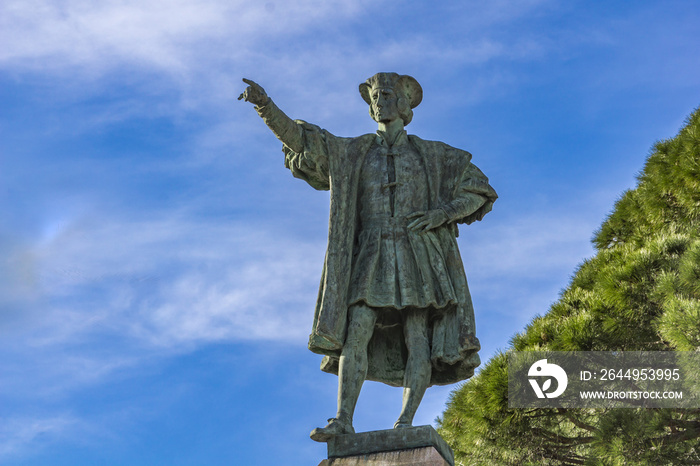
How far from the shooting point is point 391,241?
7176 mm

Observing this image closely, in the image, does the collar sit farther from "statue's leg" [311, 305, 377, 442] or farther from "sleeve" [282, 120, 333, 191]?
"statue's leg" [311, 305, 377, 442]

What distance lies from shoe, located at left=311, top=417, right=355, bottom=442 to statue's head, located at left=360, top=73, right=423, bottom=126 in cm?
256

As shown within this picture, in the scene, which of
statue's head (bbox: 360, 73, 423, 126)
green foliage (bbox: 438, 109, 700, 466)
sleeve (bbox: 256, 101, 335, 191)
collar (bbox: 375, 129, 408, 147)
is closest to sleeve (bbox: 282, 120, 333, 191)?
sleeve (bbox: 256, 101, 335, 191)

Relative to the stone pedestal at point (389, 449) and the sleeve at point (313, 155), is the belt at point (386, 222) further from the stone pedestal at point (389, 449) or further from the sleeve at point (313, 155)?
the stone pedestal at point (389, 449)

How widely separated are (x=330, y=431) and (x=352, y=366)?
61 cm

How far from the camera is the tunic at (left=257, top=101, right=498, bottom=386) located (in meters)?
6.93

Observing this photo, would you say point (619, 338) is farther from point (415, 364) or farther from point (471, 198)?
point (415, 364)

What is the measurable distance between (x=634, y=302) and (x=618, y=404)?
1.17 meters

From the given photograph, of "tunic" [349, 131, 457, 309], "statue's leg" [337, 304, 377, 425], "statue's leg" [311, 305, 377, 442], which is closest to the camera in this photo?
"statue's leg" [311, 305, 377, 442]

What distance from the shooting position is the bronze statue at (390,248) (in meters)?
6.86

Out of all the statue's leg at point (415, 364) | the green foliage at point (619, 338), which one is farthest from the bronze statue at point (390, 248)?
the green foliage at point (619, 338)

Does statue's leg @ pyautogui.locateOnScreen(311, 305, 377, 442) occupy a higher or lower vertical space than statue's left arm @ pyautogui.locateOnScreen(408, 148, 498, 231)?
lower

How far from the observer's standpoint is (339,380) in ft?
22.1

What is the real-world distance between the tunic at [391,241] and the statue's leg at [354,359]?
0.07m
